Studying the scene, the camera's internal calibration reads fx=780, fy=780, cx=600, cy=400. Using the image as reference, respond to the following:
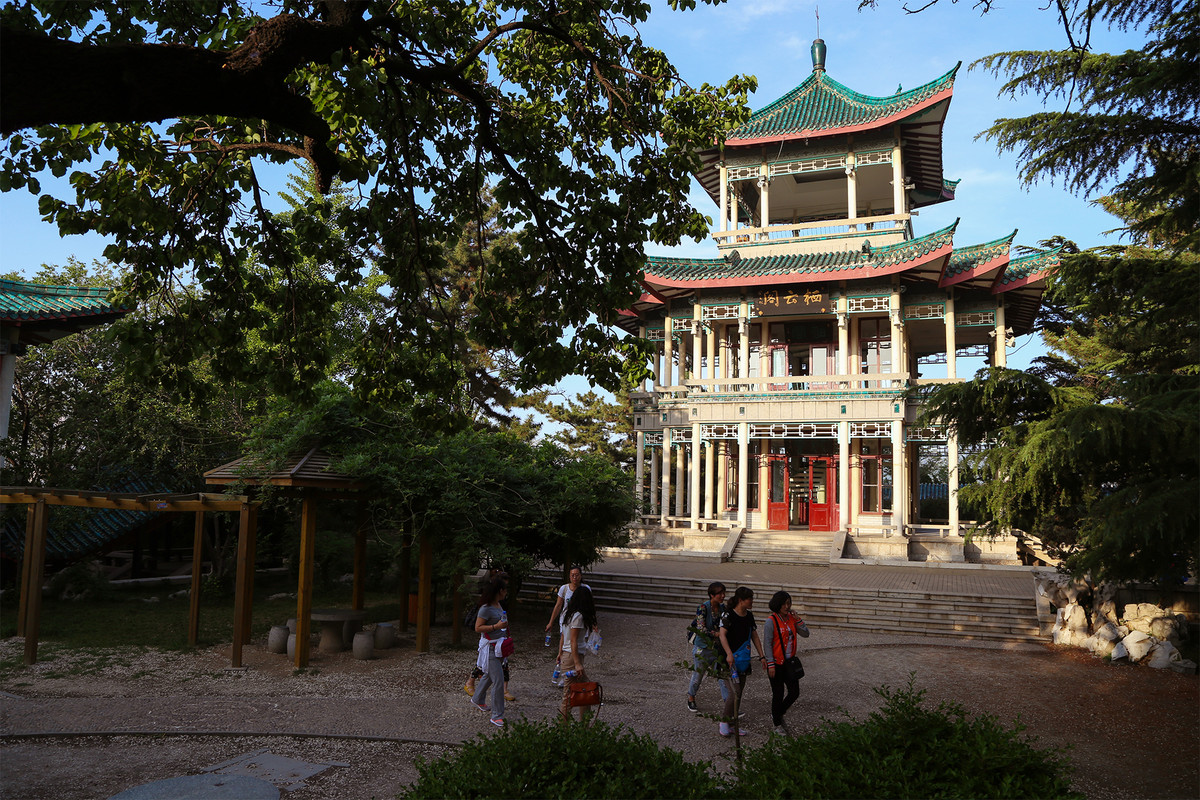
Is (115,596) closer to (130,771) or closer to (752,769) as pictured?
(130,771)

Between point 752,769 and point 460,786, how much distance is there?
5.75 ft

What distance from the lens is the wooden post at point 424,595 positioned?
11.9 metres

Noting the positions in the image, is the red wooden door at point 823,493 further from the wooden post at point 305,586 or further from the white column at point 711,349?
the wooden post at point 305,586

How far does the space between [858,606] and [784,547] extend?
7.68 meters

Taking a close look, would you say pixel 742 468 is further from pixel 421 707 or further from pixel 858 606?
pixel 421 707

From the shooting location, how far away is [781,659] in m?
8.00

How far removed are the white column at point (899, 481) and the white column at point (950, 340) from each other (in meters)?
2.46

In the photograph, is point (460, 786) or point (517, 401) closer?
point (460, 786)

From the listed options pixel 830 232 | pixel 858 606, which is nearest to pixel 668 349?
pixel 830 232

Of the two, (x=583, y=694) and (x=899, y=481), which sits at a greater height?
(x=899, y=481)

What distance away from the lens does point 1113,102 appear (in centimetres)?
777

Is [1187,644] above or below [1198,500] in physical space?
below

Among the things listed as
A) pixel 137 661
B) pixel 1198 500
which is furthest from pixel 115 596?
pixel 1198 500

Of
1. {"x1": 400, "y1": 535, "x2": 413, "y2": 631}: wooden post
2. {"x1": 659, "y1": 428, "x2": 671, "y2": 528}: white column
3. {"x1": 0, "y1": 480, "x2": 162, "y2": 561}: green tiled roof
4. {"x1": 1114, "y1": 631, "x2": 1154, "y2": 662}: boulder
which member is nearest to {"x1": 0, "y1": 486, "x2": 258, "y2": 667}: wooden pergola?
{"x1": 400, "y1": 535, "x2": 413, "y2": 631}: wooden post
